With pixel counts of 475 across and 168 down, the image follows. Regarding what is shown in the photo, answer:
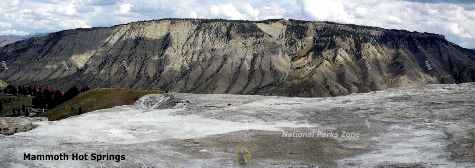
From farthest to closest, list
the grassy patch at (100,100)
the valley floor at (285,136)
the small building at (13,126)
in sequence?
the grassy patch at (100,100), the small building at (13,126), the valley floor at (285,136)

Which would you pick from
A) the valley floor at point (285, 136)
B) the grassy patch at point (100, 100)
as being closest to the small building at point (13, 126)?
the valley floor at point (285, 136)

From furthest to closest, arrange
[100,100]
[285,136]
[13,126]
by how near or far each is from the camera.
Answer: [100,100] → [13,126] → [285,136]

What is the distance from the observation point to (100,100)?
127500 millimetres

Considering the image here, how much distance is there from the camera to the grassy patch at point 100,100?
381 ft

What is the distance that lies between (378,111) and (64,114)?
86.7m

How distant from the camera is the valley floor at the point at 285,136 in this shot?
3677cm

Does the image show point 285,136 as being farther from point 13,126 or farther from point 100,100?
point 100,100

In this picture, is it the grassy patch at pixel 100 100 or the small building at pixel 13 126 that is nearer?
the small building at pixel 13 126

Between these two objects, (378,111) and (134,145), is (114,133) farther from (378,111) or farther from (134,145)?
(378,111)

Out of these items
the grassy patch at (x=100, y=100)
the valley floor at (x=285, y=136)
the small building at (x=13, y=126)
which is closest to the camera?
the valley floor at (x=285, y=136)

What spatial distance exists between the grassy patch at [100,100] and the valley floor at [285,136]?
46.5m

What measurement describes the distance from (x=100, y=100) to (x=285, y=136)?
87.0 metres

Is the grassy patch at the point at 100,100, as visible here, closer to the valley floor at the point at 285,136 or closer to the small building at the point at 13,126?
the valley floor at the point at 285,136

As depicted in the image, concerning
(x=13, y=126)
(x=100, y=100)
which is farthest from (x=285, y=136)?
(x=100, y=100)
